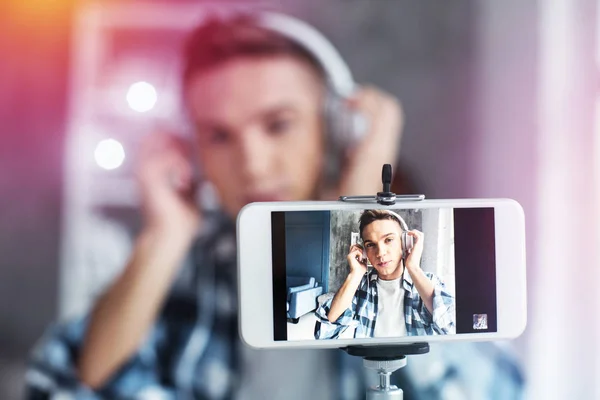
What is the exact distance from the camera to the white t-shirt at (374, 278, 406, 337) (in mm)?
1175

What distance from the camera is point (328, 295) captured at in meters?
1.17

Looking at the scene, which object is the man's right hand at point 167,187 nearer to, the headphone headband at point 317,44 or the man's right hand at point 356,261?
the headphone headband at point 317,44

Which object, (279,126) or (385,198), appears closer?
(385,198)

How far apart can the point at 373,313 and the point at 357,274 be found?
7 centimetres

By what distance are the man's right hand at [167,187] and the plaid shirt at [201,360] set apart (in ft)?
0.23

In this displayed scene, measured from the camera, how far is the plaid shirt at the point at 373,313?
3.84 ft

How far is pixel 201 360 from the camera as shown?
1.50 m

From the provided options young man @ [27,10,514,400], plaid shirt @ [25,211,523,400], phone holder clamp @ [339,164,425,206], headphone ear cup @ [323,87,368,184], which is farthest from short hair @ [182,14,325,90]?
phone holder clamp @ [339,164,425,206]

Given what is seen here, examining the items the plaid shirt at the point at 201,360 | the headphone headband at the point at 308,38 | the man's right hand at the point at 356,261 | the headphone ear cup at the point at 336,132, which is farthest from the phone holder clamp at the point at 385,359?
the headphone headband at the point at 308,38

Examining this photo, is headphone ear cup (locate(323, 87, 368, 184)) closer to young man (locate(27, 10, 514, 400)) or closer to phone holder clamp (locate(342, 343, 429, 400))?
young man (locate(27, 10, 514, 400))

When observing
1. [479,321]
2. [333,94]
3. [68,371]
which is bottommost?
[68,371]

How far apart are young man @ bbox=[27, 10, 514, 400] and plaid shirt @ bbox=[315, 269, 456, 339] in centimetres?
38

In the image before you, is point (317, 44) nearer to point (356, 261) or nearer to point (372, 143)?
point (372, 143)

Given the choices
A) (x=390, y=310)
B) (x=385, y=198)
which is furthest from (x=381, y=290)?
(x=385, y=198)
